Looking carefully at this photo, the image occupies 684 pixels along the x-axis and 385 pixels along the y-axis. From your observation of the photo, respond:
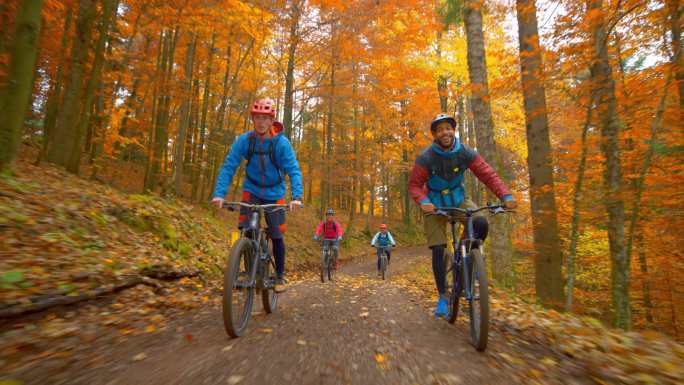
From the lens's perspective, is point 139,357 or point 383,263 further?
point 383,263

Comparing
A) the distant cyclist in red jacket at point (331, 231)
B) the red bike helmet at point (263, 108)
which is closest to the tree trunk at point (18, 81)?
the red bike helmet at point (263, 108)

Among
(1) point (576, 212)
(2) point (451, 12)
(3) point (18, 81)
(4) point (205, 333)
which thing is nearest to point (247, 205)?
(4) point (205, 333)

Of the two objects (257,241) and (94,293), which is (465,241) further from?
(94,293)

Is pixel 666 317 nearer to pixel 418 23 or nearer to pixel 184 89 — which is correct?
pixel 418 23

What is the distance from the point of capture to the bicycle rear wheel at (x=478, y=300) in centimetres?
288

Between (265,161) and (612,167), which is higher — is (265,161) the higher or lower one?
the lower one

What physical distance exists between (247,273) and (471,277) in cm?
235

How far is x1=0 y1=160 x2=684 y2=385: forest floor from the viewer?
7.77ft

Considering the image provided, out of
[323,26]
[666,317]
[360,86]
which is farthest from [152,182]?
[666,317]

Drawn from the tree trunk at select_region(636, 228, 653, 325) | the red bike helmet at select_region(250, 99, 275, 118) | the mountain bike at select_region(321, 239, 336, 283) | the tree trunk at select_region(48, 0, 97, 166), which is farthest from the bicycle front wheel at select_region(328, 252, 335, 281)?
the tree trunk at select_region(48, 0, 97, 166)

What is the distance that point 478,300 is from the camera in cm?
314

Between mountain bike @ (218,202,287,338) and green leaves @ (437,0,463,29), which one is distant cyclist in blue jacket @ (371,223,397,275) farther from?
mountain bike @ (218,202,287,338)

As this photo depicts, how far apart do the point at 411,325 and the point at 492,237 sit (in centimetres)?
442

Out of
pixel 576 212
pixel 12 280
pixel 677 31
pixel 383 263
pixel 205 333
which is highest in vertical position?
pixel 677 31
